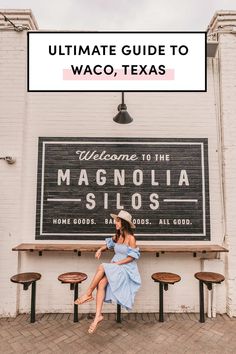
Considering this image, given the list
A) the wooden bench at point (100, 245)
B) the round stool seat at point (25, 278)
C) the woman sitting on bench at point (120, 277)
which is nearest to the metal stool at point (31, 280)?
the round stool seat at point (25, 278)

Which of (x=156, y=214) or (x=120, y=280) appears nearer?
(x=120, y=280)

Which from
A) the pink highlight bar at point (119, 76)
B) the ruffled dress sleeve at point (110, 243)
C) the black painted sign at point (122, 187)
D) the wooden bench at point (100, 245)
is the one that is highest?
the pink highlight bar at point (119, 76)

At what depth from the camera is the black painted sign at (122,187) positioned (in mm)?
5113

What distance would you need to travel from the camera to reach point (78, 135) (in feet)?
17.5

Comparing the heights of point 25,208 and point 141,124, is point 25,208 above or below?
below

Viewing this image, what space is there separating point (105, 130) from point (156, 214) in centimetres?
182

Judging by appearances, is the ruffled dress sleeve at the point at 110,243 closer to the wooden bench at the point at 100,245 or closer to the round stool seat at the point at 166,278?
the wooden bench at the point at 100,245

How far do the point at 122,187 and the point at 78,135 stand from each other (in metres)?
1.28

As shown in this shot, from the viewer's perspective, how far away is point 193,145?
5.27 m

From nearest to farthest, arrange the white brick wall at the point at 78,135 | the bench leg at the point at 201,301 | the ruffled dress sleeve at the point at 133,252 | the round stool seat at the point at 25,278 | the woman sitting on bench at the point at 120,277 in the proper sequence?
the woman sitting on bench at the point at 120,277 → the ruffled dress sleeve at the point at 133,252 → the round stool seat at the point at 25,278 → the bench leg at the point at 201,301 → the white brick wall at the point at 78,135

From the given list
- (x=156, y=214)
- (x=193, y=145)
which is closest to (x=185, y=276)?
(x=156, y=214)

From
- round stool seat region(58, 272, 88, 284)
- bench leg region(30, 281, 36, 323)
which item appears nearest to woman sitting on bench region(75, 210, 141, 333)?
round stool seat region(58, 272, 88, 284)

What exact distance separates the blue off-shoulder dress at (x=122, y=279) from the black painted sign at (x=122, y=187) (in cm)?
78

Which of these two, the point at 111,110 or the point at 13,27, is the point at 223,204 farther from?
the point at 13,27
